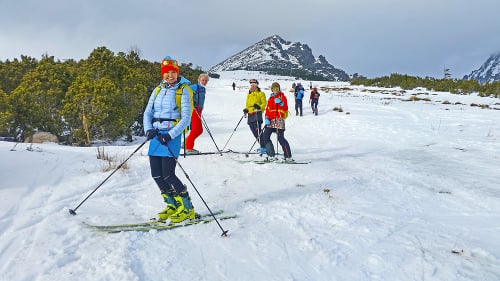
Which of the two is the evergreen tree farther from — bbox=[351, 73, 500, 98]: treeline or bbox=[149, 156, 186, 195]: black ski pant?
bbox=[351, 73, 500, 98]: treeline

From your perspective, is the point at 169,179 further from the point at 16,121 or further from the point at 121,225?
the point at 16,121

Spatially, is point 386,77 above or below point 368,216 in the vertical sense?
above

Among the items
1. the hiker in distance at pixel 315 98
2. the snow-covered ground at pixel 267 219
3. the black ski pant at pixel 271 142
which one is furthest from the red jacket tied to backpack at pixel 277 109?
the hiker in distance at pixel 315 98

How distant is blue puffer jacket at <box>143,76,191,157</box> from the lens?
14.9 ft

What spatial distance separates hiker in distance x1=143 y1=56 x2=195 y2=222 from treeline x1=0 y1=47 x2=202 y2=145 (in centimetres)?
875

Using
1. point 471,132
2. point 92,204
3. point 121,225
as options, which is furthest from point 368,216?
point 471,132

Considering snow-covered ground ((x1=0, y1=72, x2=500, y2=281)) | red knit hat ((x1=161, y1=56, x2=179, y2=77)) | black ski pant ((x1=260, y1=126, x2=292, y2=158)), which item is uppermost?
red knit hat ((x1=161, y1=56, x2=179, y2=77))

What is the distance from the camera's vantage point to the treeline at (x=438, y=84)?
40938mm

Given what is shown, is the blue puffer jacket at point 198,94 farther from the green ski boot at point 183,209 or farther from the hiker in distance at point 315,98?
the hiker in distance at point 315,98

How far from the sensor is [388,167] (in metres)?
8.44

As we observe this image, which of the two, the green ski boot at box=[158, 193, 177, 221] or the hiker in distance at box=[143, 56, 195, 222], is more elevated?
the hiker in distance at box=[143, 56, 195, 222]

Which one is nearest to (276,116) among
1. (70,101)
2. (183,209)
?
(183,209)

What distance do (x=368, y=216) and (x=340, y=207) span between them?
1.61 ft

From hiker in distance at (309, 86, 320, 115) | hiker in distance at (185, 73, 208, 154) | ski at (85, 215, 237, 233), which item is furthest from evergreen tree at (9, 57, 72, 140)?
hiker in distance at (309, 86, 320, 115)
